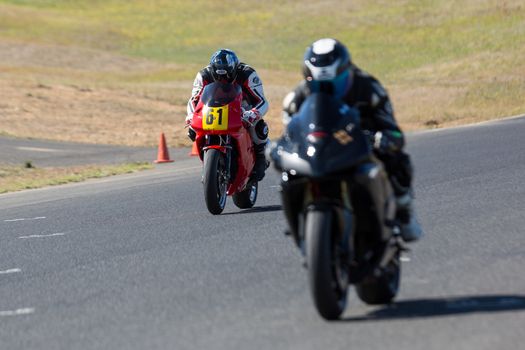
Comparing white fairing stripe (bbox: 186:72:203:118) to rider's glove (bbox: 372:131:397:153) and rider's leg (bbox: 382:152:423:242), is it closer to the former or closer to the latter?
rider's leg (bbox: 382:152:423:242)

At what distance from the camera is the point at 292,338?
7.29 meters

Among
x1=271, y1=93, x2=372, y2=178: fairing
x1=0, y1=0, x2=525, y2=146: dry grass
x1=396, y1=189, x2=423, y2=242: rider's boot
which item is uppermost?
x1=271, y1=93, x2=372, y2=178: fairing

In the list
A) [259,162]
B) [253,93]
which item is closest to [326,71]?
[253,93]

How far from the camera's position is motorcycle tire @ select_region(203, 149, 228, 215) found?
1432 cm

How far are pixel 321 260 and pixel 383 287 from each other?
3.24 ft

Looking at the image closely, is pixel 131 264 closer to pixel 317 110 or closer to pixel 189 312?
pixel 189 312

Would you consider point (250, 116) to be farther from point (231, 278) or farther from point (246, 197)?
point (231, 278)

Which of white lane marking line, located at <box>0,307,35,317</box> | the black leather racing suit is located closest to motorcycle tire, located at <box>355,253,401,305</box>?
the black leather racing suit

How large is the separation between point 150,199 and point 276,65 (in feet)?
160

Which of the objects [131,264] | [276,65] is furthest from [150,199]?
[276,65]

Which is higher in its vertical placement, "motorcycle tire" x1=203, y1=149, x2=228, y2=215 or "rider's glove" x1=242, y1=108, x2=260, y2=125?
"rider's glove" x1=242, y1=108, x2=260, y2=125

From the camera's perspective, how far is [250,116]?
1517cm

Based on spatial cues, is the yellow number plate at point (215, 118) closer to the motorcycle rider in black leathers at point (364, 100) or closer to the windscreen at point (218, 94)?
the windscreen at point (218, 94)

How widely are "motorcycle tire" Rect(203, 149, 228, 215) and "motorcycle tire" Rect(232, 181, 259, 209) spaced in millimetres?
512
